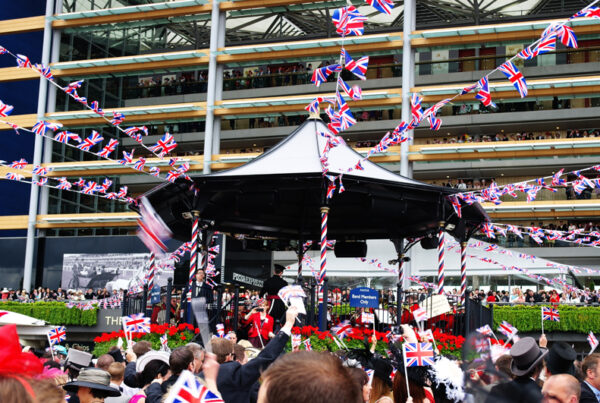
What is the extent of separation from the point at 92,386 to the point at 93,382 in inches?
2.9

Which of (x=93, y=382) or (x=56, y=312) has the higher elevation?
(x=93, y=382)

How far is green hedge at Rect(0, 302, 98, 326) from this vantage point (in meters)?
31.8

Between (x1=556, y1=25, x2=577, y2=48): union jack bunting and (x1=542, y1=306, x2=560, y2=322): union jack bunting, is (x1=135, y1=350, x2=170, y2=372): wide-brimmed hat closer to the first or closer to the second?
(x1=556, y1=25, x2=577, y2=48): union jack bunting

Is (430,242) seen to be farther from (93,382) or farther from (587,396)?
(93,382)

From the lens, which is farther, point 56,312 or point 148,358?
point 56,312

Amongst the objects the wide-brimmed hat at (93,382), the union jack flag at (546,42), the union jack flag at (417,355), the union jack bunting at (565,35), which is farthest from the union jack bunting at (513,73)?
the wide-brimmed hat at (93,382)

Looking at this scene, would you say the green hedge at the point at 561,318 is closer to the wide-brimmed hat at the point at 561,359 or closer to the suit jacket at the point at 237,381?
the wide-brimmed hat at the point at 561,359

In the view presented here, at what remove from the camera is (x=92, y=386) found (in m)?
5.45

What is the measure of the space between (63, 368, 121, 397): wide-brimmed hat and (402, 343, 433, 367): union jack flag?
2.41 metres

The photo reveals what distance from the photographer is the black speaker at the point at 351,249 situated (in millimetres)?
19062

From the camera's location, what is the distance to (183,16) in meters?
44.3

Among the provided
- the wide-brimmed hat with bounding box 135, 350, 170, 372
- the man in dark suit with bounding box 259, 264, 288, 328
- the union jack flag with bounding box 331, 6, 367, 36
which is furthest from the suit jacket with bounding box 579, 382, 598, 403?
the man in dark suit with bounding box 259, 264, 288, 328

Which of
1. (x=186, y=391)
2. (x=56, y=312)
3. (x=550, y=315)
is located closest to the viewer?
(x=186, y=391)

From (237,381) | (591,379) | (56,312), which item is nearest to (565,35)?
(591,379)
